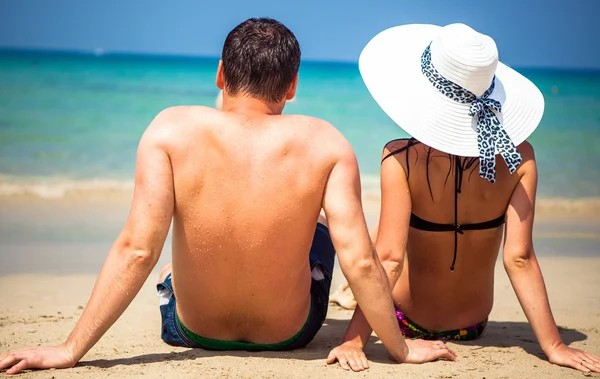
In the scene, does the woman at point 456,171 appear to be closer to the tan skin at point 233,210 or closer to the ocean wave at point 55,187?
the tan skin at point 233,210

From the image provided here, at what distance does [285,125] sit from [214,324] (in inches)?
32.2

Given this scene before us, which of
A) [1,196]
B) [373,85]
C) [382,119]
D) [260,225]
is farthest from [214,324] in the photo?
[382,119]

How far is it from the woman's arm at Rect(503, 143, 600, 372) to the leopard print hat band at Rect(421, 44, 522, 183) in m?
0.13

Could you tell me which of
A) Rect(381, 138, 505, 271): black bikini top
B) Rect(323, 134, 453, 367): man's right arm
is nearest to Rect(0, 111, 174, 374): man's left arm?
Rect(323, 134, 453, 367): man's right arm

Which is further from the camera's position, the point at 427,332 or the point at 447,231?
the point at 427,332

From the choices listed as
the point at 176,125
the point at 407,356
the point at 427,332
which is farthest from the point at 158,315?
the point at 176,125

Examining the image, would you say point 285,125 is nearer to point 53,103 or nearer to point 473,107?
point 473,107

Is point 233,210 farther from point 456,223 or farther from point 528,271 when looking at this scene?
point 528,271

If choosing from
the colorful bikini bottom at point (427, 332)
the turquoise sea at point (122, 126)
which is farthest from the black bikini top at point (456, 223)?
the turquoise sea at point (122, 126)

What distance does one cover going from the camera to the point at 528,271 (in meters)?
2.66

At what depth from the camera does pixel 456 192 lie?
2.76 metres

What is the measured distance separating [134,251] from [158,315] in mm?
1392

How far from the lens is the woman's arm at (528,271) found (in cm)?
265

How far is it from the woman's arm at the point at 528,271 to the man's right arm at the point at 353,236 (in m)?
0.58
